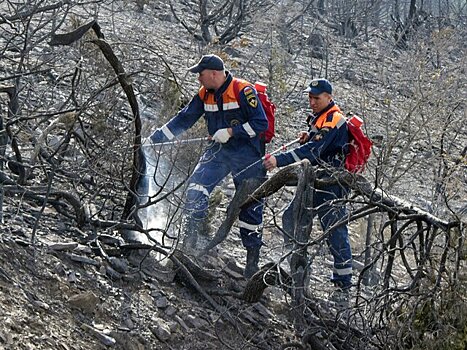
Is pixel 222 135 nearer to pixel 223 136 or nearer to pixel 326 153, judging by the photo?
pixel 223 136

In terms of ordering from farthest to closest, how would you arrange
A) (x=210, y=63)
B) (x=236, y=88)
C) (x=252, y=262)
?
(x=252, y=262), (x=236, y=88), (x=210, y=63)

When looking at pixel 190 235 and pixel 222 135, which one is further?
pixel 190 235

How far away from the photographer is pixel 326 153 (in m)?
6.78

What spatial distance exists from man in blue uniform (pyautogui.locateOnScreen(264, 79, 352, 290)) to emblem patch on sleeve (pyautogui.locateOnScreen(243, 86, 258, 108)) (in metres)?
0.39

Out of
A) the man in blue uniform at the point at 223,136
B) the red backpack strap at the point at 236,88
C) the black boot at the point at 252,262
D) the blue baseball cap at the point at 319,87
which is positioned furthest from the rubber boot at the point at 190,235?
the blue baseball cap at the point at 319,87

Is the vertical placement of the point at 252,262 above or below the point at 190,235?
below

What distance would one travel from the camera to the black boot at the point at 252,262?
23.0ft

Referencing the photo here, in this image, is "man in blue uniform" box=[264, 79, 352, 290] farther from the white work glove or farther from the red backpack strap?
the red backpack strap

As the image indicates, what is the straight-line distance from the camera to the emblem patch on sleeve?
6844 mm

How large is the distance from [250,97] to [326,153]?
2.19ft

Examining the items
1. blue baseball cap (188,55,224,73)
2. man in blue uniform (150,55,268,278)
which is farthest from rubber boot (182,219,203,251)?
blue baseball cap (188,55,224,73)

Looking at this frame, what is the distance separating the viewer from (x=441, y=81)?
33.5 feet

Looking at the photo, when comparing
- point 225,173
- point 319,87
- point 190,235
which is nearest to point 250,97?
point 319,87

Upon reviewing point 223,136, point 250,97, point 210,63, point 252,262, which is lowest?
point 252,262
